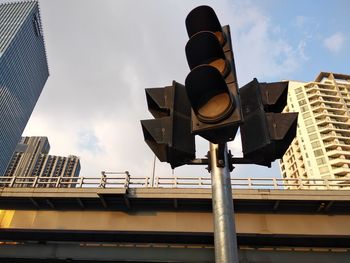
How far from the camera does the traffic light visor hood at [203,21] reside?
2.56m

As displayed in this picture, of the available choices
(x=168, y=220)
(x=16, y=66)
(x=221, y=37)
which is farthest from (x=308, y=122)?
(x=16, y=66)

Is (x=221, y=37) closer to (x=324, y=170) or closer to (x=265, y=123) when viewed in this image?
(x=265, y=123)

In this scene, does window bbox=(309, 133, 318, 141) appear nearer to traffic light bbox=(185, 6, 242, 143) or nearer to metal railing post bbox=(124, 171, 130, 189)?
metal railing post bbox=(124, 171, 130, 189)

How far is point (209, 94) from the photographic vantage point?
2.29m

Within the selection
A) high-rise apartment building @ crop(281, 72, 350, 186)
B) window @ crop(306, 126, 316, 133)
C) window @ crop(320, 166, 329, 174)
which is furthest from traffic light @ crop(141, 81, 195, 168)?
window @ crop(306, 126, 316, 133)

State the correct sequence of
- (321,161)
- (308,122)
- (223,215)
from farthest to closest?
(308,122), (321,161), (223,215)

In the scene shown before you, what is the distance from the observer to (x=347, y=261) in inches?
697

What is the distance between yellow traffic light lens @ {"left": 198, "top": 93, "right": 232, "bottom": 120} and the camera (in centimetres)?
215

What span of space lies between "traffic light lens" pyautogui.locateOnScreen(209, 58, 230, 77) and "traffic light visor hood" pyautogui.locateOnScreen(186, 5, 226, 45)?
24 cm

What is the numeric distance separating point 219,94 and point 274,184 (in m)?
17.5

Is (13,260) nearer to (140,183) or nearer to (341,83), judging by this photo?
(140,183)

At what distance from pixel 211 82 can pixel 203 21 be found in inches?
28.0

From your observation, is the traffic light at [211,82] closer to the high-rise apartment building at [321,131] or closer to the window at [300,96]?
the high-rise apartment building at [321,131]

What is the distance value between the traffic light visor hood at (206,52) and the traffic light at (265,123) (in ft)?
1.84
